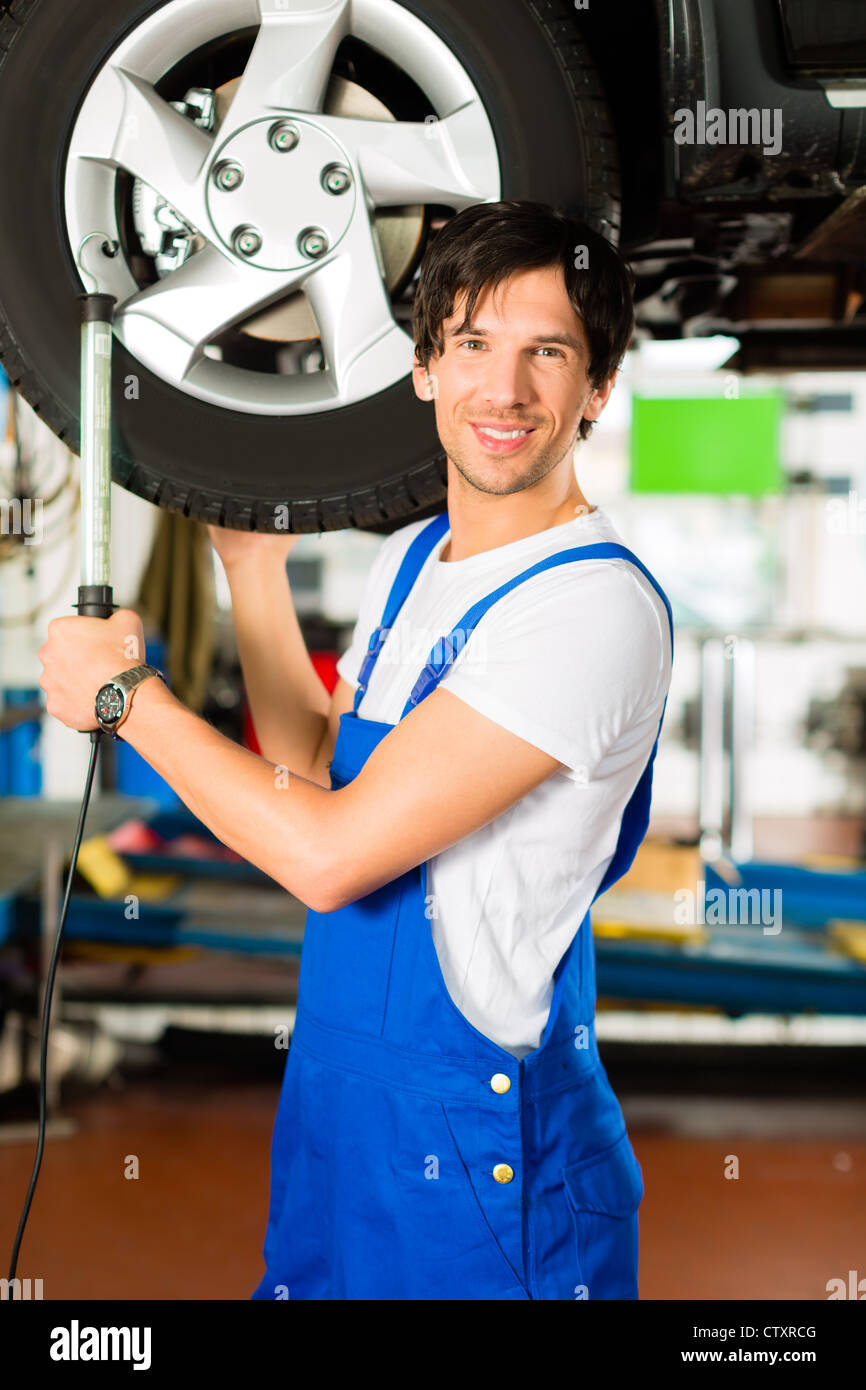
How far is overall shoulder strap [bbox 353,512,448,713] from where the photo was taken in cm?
128

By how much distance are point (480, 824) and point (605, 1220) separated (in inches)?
17.3

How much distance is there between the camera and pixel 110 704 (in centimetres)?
106

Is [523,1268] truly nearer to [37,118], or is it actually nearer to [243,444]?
[243,444]

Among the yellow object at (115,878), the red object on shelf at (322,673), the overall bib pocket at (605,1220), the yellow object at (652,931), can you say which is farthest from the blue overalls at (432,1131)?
the red object on shelf at (322,673)

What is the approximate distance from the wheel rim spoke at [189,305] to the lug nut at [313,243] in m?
0.02

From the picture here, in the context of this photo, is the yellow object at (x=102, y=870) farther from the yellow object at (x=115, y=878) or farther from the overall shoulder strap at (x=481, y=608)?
the overall shoulder strap at (x=481, y=608)

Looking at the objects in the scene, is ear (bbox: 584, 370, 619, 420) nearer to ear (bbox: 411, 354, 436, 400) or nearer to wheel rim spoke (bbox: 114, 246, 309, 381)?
ear (bbox: 411, 354, 436, 400)

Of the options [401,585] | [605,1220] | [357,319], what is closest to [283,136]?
[357,319]

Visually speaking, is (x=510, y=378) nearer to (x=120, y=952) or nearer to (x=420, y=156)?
(x=420, y=156)

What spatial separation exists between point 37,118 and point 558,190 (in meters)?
0.51

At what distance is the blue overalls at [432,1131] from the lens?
109 cm

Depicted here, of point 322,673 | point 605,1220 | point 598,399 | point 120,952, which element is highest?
point 322,673

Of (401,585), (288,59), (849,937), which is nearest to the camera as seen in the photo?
(288,59)

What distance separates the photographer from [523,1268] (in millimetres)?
1083
